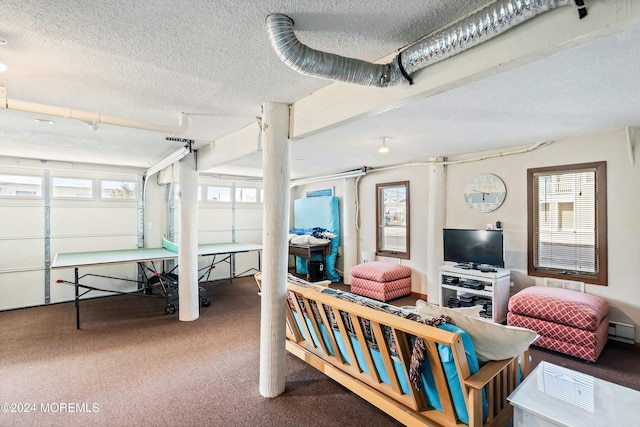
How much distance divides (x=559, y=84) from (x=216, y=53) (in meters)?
2.22

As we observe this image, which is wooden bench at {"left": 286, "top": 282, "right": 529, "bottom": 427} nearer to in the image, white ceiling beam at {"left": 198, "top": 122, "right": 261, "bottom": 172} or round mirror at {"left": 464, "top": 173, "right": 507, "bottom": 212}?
white ceiling beam at {"left": 198, "top": 122, "right": 261, "bottom": 172}

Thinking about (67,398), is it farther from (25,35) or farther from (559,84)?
(559,84)

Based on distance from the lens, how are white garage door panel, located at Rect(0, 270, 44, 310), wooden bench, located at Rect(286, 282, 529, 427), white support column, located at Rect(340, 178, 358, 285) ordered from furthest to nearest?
white support column, located at Rect(340, 178, 358, 285)
white garage door panel, located at Rect(0, 270, 44, 310)
wooden bench, located at Rect(286, 282, 529, 427)

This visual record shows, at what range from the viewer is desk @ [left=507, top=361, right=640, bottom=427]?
1475mm

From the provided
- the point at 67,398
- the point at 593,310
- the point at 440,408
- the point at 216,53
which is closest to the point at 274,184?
the point at 216,53

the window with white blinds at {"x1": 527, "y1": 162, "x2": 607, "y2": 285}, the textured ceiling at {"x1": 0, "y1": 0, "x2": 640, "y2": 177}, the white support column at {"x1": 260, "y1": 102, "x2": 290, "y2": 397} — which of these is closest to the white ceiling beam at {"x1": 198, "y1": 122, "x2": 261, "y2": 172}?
the textured ceiling at {"x1": 0, "y1": 0, "x2": 640, "y2": 177}

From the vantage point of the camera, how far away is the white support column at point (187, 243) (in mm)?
4066

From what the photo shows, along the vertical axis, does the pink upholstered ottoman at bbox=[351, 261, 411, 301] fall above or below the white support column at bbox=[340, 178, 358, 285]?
below

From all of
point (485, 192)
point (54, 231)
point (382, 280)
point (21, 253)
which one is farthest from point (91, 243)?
point (485, 192)

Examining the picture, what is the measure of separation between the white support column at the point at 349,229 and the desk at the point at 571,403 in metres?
4.32

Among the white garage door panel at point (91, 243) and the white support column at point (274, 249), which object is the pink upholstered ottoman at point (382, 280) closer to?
the white support column at point (274, 249)

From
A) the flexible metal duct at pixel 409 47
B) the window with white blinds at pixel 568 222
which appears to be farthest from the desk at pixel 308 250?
the flexible metal duct at pixel 409 47

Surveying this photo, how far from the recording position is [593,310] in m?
2.88

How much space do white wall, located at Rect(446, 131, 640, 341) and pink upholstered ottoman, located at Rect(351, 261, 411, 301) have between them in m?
1.61
